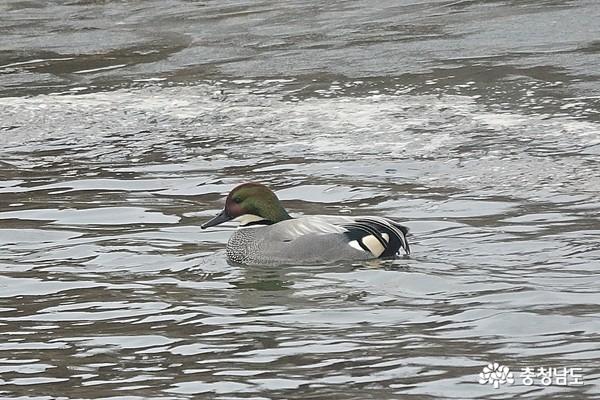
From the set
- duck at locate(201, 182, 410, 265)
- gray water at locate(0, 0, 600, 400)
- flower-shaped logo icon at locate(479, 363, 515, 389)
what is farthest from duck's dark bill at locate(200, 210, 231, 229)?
flower-shaped logo icon at locate(479, 363, 515, 389)

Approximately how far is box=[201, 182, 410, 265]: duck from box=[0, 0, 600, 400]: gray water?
0.11 metres

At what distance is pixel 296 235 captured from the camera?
28.7 ft

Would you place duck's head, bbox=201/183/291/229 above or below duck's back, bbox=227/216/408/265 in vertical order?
above

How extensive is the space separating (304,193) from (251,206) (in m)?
1.34

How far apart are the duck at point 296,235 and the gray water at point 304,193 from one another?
0.11m

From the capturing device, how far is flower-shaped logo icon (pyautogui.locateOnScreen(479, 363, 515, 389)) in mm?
5855

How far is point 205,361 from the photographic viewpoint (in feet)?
21.4

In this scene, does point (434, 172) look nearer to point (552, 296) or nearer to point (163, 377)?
point (552, 296)

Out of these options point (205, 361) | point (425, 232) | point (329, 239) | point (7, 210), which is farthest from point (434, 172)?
point (205, 361)

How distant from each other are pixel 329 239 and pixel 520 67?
19.1 ft

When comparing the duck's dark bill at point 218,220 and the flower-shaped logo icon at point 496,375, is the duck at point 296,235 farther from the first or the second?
the flower-shaped logo icon at point 496,375

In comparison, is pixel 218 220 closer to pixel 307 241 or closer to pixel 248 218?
pixel 248 218
